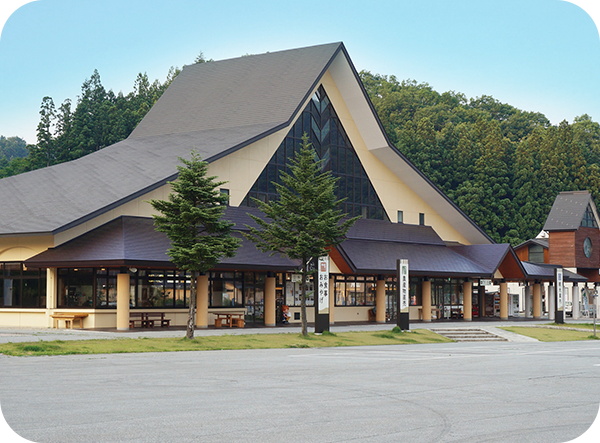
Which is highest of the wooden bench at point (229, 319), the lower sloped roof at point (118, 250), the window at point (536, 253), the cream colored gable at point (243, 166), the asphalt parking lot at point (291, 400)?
the cream colored gable at point (243, 166)

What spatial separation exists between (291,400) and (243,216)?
2268cm

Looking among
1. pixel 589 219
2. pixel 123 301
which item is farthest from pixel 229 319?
pixel 589 219

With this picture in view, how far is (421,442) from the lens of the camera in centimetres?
695

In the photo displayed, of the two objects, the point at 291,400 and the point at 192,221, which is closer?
the point at 291,400

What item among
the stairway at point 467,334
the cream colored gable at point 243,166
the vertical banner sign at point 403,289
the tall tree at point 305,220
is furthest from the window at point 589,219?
the tall tree at point 305,220

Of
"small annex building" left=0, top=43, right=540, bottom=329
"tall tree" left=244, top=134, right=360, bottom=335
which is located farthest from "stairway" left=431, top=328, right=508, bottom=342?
"tall tree" left=244, top=134, right=360, bottom=335

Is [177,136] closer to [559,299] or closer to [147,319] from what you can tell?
[147,319]

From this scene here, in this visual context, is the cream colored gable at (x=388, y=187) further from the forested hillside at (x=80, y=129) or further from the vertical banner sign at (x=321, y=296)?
the forested hillside at (x=80, y=129)

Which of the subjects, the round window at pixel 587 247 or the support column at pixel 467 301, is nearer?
the support column at pixel 467 301

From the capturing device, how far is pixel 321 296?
25438 mm

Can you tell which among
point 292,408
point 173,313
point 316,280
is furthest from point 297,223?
point 292,408

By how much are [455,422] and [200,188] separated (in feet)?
47.6

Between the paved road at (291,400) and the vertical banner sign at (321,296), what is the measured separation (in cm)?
935

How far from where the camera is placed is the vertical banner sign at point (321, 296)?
82.7ft
